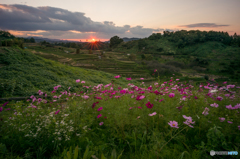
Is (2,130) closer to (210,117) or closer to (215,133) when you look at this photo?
(215,133)

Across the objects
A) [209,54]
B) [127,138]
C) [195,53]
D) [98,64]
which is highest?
[195,53]

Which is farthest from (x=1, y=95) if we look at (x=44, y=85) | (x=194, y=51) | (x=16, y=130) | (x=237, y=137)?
(x=194, y=51)

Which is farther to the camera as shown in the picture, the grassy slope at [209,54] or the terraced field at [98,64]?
the grassy slope at [209,54]

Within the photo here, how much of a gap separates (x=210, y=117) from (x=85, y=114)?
2.76m

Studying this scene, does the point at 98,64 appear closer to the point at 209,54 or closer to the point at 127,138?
the point at 127,138

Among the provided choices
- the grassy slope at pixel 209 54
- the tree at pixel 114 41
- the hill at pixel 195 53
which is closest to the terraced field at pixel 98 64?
the hill at pixel 195 53

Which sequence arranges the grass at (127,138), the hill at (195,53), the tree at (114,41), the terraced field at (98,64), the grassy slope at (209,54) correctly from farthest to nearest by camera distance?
the tree at (114,41)
the grassy slope at (209,54)
the hill at (195,53)
the terraced field at (98,64)
the grass at (127,138)

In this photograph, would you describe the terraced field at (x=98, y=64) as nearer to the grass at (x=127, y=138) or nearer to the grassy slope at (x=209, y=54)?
the grassy slope at (x=209, y=54)

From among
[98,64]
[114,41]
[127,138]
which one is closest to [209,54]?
[114,41]

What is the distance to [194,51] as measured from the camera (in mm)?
80625

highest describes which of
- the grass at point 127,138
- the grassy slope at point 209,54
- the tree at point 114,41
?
the tree at point 114,41

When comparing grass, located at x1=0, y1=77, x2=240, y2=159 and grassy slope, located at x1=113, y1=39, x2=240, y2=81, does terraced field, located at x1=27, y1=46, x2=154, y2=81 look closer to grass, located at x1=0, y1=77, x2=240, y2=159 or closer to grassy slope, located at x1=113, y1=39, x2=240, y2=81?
grassy slope, located at x1=113, y1=39, x2=240, y2=81

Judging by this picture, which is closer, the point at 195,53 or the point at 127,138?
the point at 127,138

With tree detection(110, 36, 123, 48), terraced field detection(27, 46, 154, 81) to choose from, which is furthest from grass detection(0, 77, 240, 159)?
tree detection(110, 36, 123, 48)
